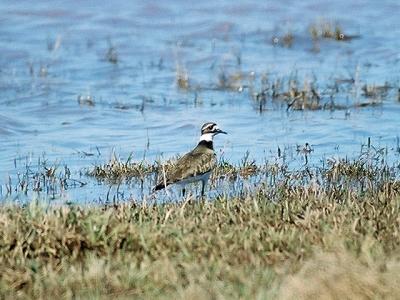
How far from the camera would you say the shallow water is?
14.0 m

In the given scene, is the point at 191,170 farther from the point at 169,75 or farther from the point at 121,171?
the point at 169,75

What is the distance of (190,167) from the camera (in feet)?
35.4

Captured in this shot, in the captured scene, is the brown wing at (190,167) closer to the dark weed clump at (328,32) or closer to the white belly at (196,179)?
the white belly at (196,179)

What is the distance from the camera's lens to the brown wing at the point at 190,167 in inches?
422

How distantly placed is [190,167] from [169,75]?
8813 millimetres

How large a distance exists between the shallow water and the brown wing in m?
0.66

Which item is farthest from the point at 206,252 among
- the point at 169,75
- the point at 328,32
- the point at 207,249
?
the point at 328,32

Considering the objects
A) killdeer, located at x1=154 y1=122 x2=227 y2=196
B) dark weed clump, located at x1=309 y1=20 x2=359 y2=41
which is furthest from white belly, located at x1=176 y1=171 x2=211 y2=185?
dark weed clump, located at x1=309 y1=20 x2=359 y2=41

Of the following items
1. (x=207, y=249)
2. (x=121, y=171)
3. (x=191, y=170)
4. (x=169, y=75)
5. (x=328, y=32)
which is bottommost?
(x=121, y=171)

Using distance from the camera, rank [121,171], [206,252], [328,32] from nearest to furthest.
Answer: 1. [206,252]
2. [121,171]
3. [328,32]

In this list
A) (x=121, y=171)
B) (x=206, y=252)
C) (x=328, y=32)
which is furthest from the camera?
(x=328, y=32)

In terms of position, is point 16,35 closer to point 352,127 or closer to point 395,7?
point 395,7

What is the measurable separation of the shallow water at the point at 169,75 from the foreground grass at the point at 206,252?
3704 mm

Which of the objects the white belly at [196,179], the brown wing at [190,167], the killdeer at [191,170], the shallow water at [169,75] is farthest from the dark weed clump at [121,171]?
the white belly at [196,179]
